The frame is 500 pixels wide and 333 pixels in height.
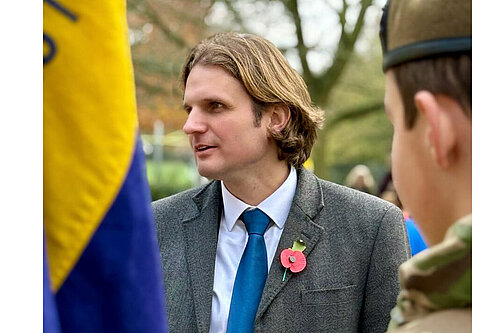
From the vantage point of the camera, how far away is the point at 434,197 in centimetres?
108

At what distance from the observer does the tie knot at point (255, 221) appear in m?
2.58

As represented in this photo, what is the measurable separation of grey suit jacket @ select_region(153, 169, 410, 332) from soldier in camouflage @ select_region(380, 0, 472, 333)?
1.34 meters

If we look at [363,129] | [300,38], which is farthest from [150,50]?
[363,129]

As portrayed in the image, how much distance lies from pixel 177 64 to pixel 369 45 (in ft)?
12.0

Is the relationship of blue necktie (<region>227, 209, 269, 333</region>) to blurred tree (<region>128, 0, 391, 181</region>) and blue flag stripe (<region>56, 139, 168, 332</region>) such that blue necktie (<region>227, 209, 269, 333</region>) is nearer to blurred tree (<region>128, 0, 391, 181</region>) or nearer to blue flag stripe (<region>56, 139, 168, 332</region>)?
blue flag stripe (<region>56, 139, 168, 332</region>)

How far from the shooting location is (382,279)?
8.05 feet

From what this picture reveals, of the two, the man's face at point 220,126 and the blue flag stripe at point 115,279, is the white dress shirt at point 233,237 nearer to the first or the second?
the man's face at point 220,126

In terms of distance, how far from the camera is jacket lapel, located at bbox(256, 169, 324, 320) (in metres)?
2.43

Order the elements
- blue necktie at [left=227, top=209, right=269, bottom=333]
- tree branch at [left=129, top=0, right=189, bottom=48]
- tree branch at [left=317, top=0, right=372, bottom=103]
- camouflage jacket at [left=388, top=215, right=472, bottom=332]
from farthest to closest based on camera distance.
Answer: tree branch at [left=129, top=0, right=189, bottom=48] → tree branch at [left=317, top=0, right=372, bottom=103] → blue necktie at [left=227, top=209, right=269, bottom=333] → camouflage jacket at [left=388, top=215, right=472, bottom=332]

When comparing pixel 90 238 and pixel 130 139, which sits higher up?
pixel 130 139

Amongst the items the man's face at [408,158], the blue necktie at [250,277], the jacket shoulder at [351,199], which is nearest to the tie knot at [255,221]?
the blue necktie at [250,277]

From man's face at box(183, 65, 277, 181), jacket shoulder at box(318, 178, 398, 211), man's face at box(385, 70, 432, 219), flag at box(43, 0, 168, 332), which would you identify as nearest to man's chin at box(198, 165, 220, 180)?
man's face at box(183, 65, 277, 181)

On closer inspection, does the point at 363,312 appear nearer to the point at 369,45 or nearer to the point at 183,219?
the point at 183,219

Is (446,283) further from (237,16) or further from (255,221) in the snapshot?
(237,16)
